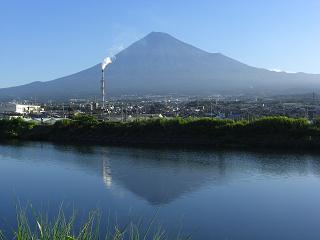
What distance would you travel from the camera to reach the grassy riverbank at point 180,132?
46.3 ft

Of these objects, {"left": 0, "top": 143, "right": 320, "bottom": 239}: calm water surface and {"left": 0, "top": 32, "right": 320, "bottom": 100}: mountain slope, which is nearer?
{"left": 0, "top": 143, "right": 320, "bottom": 239}: calm water surface

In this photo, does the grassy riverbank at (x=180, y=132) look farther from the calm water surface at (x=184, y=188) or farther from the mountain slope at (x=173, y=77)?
the mountain slope at (x=173, y=77)

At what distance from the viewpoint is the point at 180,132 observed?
15516 millimetres

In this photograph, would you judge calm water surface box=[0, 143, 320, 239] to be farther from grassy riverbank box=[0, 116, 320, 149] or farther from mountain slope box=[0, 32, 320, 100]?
mountain slope box=[0, 32, 320, 100]

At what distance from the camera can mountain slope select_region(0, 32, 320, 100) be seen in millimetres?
53750

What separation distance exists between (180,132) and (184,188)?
7.41 meters

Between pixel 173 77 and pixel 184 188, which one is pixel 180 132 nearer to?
pixel 184 188

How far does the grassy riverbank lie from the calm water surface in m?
1.75

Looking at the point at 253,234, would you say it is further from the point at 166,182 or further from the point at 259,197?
the point at 166,182

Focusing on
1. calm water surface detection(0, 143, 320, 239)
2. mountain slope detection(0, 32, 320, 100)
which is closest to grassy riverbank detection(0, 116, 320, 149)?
calm water surface detection(0, 143, 320, 239)

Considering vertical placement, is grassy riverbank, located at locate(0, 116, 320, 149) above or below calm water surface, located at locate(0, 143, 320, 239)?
above

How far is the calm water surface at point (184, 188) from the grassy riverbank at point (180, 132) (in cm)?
175

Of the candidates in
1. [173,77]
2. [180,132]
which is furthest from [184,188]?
[173,77]

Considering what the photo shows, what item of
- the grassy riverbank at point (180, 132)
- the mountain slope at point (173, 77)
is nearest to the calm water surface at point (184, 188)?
the grassy riverbank at point (180, 132)
